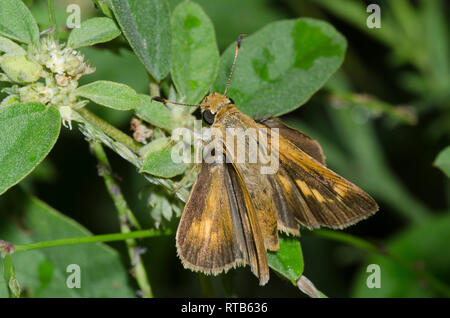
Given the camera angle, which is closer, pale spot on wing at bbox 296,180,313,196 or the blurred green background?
pale spot on wing at bbox 296,180,313,196

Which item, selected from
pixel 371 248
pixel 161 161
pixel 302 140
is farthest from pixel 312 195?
pixel 161 161

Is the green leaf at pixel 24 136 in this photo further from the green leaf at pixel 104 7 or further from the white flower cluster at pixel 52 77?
the green leaf at pixel 104 7

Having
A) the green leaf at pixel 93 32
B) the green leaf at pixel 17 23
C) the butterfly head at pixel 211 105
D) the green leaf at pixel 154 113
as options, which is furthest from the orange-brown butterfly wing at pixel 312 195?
the green leaf at pixel 17 23

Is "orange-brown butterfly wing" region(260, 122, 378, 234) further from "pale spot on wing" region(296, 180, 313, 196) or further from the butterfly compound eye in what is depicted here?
the butterfly compound eye

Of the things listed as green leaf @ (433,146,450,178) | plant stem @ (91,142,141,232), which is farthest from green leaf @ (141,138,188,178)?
green leaf @ (433,146,450,178)

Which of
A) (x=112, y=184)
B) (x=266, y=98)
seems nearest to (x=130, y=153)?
(x=112, y=184)

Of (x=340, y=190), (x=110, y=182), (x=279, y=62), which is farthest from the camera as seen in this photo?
(x=279, y=62)

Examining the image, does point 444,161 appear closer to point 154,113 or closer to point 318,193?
point 318,193
